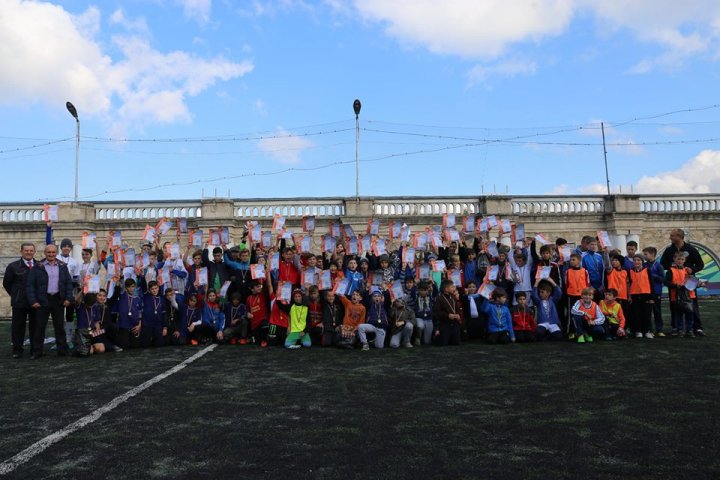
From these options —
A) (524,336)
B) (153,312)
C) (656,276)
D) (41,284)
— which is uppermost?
(41,284)

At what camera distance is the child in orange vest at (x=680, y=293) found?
997 cm

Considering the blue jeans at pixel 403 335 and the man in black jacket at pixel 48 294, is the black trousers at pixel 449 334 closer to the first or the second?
the blue jeans at pixel 403 335

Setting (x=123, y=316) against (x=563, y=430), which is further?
(x=123, y=316)

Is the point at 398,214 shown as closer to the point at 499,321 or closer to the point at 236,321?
the point at 499,321

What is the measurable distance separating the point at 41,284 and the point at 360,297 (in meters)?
5.17

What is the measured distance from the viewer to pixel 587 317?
943 cm

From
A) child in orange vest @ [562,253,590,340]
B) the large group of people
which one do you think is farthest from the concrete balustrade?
child in orange vest @ [562,253,590,340]

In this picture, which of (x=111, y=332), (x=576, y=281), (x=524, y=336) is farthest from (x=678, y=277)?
(x=111, y=332)

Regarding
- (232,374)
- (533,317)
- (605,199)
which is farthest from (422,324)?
(605,199)

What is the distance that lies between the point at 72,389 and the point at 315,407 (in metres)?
3.03

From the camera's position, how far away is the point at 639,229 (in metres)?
20.6

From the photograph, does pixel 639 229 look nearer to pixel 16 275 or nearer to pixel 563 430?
pixel 563 430

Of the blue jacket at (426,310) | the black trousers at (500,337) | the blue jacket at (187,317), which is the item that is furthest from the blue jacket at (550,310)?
the blue jacket at (187,317)

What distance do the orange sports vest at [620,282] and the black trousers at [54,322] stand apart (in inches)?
376
